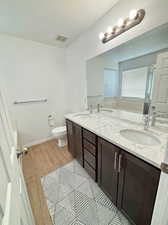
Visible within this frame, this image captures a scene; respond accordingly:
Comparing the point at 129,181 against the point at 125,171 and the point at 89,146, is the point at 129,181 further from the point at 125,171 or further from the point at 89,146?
the point at 89,146

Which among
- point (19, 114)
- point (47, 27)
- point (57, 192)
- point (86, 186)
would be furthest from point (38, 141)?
point (47, 27)

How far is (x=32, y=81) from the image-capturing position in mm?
2334

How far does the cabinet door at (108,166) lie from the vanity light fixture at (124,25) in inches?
54.9

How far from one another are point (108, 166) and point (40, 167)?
137 cm

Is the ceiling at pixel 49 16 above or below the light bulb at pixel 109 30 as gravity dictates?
above

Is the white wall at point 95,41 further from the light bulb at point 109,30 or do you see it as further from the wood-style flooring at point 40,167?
the wood-style flooring at point 40,167

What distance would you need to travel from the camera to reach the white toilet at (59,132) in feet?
7.70

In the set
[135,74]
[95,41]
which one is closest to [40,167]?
[135,74]

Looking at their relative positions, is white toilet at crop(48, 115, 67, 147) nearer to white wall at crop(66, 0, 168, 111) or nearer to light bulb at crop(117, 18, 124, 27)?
white wall at crop(66, 0, 168, 111)

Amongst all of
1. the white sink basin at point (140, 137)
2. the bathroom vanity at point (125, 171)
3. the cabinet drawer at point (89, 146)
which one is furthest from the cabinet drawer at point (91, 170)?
the white sink basin at point (140, 137)

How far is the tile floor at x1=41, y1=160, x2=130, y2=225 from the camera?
1.11 m

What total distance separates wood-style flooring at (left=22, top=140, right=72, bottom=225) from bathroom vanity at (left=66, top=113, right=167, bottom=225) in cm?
74

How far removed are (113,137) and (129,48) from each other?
117 centimetres

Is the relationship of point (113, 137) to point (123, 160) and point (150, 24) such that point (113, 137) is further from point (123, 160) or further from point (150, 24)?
point (150, 24)
